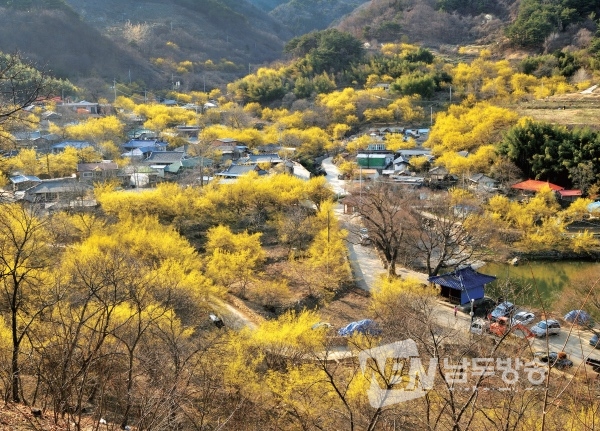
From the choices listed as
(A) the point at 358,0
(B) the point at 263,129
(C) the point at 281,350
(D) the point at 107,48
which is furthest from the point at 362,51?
(A) the point at 358,0

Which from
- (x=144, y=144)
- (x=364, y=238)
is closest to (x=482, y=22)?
(x=144, y=144)

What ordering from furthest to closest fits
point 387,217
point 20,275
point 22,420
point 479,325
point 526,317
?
point 387,217 < point 526,317 < point 479,325 < point 20,275 < point 22,420

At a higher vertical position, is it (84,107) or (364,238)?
(84,107)

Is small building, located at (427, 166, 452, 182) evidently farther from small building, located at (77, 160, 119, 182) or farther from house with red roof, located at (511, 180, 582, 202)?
A: small building, located at (77, 160, 119, 182)

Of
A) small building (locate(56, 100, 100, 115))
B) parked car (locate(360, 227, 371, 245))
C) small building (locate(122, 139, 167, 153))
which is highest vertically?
small building (locate(56, 100, 100, 115))

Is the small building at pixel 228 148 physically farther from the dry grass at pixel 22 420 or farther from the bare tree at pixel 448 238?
the dry grass at pixel 22 420

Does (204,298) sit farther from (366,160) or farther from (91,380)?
(366,160)

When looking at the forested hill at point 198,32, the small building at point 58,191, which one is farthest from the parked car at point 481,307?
the forested hill at point 198,32

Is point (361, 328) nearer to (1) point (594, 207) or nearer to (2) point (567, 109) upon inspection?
(1) point (594, 207)

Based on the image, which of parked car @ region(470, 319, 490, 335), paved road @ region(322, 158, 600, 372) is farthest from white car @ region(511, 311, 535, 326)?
parked car @ region(470, 319, 490, 335)
